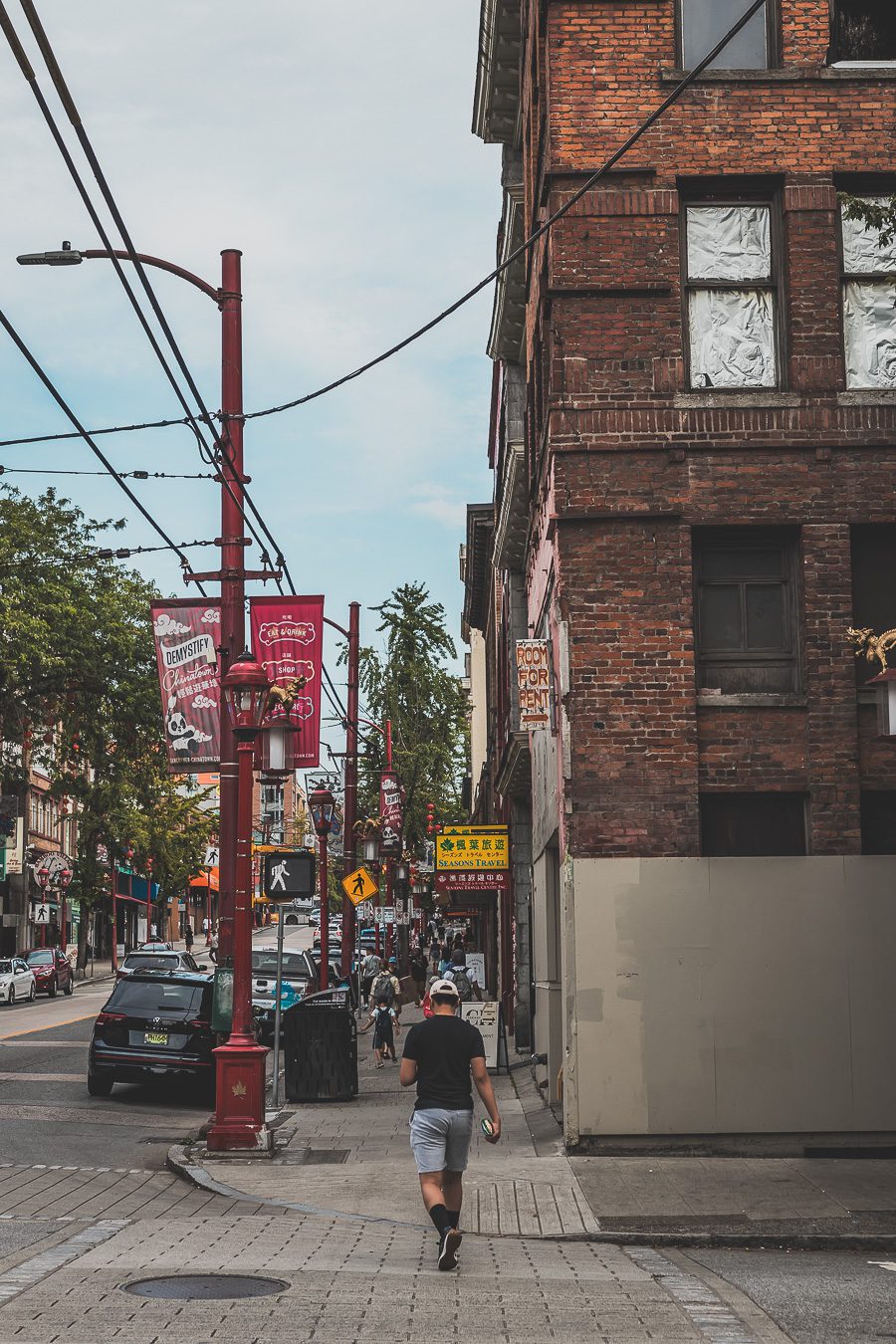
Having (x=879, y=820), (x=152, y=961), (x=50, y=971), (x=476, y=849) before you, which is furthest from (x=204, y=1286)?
(x=50, y=971)

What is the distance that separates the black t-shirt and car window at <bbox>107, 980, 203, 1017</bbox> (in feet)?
36.7

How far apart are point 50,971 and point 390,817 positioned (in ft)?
46.8

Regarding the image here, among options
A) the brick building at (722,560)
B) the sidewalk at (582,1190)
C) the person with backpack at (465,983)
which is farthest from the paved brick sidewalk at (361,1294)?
the person with backpack at (465,983)

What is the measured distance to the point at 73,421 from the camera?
15273mm

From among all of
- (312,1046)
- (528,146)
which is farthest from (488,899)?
(528,146)

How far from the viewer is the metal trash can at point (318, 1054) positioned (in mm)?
20797

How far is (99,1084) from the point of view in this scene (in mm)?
21203

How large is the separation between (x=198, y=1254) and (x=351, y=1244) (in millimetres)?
1175

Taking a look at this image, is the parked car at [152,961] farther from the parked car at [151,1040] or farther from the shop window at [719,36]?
the shop window at [719,36]

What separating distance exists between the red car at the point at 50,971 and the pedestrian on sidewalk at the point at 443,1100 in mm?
41673

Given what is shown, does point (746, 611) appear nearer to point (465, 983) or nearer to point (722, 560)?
point (722, 560)

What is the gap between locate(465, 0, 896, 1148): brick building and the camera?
51.0 ft

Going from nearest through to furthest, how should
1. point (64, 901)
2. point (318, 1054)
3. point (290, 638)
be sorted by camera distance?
point (290, 638) < point (318, 1054) < point (64, 901)

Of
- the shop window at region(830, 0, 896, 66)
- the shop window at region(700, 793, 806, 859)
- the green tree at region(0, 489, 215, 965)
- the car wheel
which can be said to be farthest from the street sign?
the green tree at region(0, 489, 215, 965)
